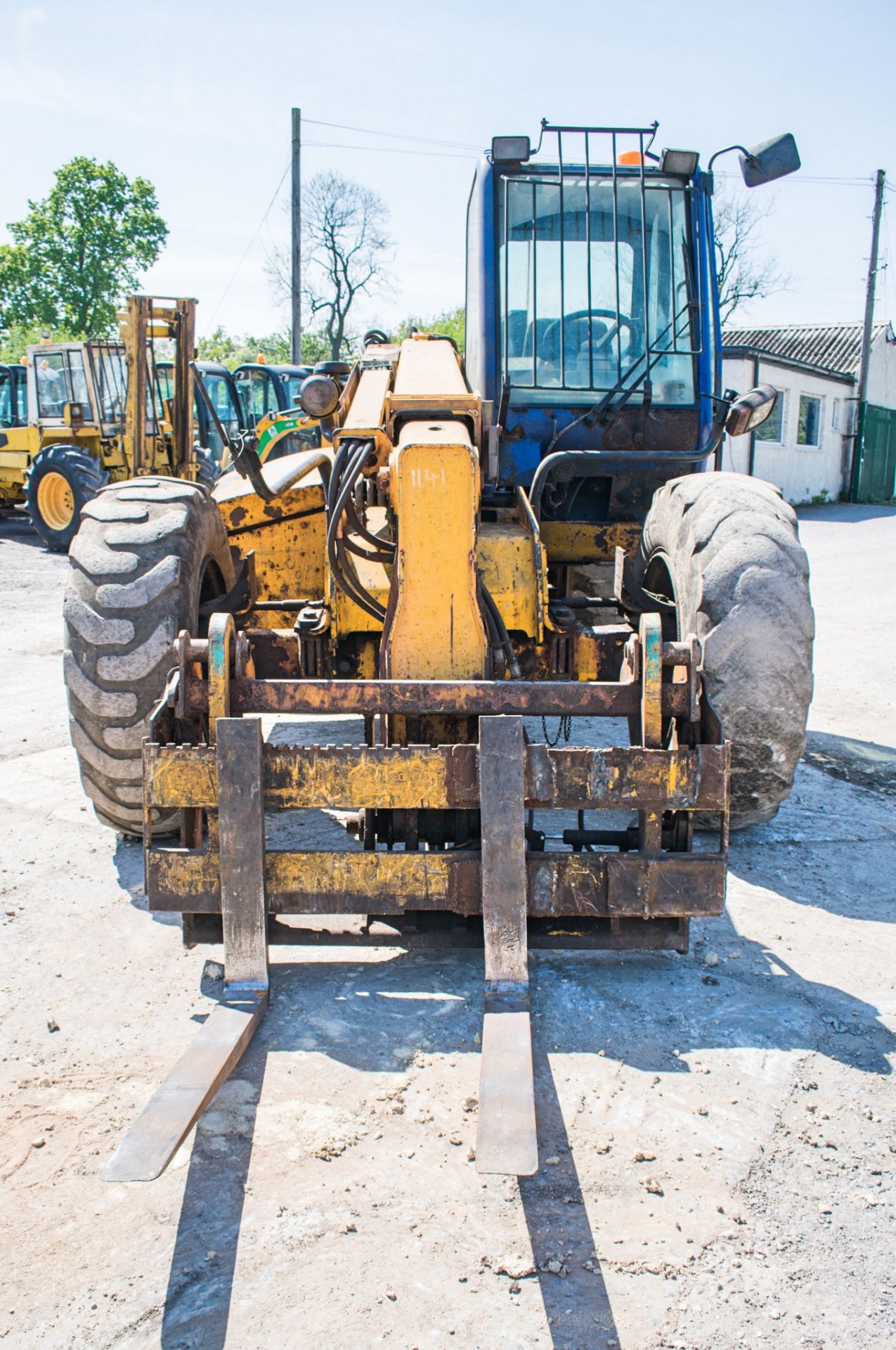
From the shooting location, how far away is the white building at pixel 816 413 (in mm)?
25766

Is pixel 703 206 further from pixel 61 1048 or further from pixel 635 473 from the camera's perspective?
pixel 61 1048

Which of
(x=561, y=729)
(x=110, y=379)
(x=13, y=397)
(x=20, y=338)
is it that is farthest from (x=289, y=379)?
(x=20, y=338)

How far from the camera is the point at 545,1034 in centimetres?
322

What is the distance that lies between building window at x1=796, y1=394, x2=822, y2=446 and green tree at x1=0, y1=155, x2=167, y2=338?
87.1 ft

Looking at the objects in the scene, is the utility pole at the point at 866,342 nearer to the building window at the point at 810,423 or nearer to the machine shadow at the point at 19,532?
the building window at the point at 810,423

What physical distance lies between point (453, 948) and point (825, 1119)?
1.34m

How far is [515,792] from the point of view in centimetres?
333

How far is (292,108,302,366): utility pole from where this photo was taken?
19219mm

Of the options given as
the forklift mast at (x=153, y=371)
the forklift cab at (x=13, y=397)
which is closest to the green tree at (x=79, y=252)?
the forklift cab at (x=13, y=397)

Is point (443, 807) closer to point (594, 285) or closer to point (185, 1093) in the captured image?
point (185, 1093)

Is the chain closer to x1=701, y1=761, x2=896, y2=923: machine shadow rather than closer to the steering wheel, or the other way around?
x1=701, y1=761, x2=896, y2=923: machine shadow

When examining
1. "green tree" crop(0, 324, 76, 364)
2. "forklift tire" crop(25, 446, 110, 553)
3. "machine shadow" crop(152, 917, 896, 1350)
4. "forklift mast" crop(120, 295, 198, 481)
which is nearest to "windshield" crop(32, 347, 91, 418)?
"forklift tire" crop(25, 446, 110, 553)

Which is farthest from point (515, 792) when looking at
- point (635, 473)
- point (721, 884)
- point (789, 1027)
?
point (635, 473)

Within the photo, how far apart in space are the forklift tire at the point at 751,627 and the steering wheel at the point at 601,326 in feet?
5.06
